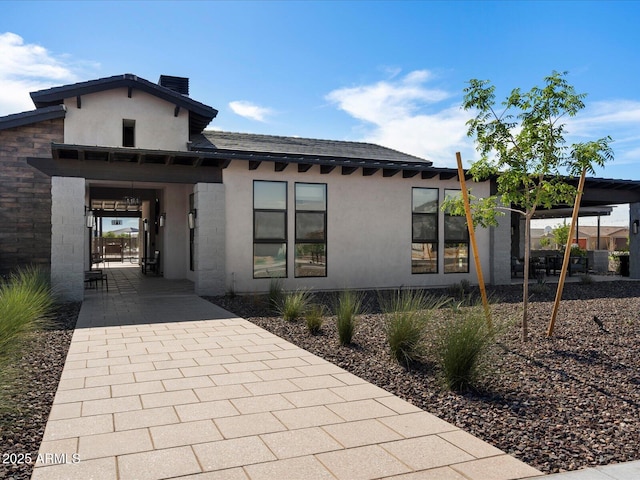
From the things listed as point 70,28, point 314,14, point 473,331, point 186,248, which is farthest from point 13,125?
point 473,331

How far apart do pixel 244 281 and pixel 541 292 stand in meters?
7.18

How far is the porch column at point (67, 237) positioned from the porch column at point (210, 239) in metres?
2.47

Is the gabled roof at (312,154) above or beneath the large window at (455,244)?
above

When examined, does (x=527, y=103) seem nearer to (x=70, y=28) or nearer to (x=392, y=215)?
(x=392, y=215)

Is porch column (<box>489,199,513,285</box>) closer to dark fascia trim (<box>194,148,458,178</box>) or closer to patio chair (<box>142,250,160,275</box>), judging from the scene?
dark fascia trim (<box>194,148,458,178</box>)

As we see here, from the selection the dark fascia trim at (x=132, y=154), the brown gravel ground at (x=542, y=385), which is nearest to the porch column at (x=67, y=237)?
the dark fascia trim at (x=132, y=154)

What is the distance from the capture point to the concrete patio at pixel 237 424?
2.92 metres

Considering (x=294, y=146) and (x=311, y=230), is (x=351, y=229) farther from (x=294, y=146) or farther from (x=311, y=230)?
(x=294, y=146)

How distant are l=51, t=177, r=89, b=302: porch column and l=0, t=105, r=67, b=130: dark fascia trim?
2731mm

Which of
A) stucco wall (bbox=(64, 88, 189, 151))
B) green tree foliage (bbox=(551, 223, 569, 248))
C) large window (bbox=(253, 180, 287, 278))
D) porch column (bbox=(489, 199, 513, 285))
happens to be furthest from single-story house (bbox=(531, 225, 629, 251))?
stucco wall (bbox=(64, 88, 189, 151))

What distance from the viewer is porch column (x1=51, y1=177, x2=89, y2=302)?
10781 mm

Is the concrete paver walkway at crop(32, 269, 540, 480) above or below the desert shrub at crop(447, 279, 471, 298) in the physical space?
below

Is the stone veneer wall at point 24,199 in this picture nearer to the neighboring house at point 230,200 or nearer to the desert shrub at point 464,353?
the neighboring house at point 230,200

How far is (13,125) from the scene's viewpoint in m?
12.2
